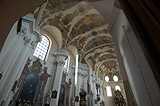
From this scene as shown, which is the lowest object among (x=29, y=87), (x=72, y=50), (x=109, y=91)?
(x=29, y=87)

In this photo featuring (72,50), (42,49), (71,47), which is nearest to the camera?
(42,49)

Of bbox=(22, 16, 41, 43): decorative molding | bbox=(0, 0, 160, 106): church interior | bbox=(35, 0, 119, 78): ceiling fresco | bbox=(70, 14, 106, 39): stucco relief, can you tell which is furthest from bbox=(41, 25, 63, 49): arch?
bbox=(22, 16, 41, 43): decorative molding

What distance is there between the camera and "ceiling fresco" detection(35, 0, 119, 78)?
25.6 ft

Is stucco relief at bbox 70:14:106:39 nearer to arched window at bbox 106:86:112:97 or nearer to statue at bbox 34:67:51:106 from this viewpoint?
statue at bbox 34:67:51:106

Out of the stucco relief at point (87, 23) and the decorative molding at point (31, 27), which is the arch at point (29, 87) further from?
the stucco relief at point (87, 23)

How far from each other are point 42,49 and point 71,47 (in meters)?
3.79

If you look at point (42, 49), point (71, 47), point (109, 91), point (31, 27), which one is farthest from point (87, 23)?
point (109, 91)

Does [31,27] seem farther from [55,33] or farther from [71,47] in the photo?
[71,47]

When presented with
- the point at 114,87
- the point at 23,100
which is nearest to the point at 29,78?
the point at 23,100

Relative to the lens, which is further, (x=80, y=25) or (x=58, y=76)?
(x=80, y=25)

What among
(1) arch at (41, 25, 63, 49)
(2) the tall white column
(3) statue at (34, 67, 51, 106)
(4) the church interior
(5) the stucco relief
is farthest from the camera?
(5) the stucco relief

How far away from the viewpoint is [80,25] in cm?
1009

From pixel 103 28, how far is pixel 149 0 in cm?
1011

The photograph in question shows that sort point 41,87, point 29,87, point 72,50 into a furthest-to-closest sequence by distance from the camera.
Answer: point 72,50
point 41,87
point 29,87
